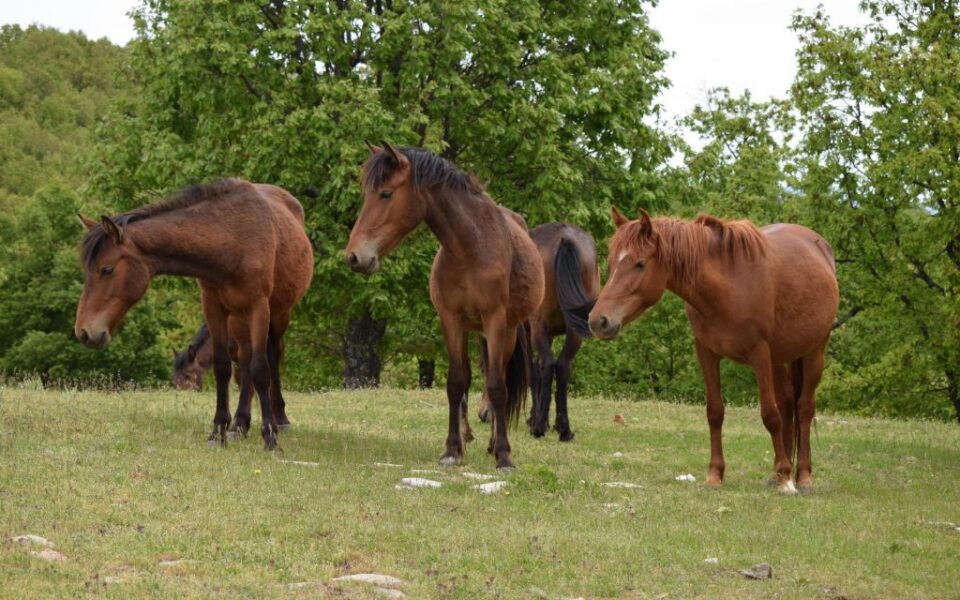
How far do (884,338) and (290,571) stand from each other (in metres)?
28.0

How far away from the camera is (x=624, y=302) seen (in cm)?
987

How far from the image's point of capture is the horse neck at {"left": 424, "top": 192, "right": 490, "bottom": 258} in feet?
35.3

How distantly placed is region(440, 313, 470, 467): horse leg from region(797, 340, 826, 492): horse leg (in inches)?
123

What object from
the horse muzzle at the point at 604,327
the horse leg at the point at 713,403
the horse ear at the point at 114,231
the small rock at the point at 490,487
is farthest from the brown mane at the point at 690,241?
the horse ear at the point at 114,231

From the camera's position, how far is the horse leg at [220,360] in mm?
11633

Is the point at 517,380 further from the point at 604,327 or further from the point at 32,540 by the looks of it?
the point at 32,540

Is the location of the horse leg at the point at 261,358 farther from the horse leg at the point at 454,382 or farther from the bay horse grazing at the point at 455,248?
the horse leg at the point at 454,382

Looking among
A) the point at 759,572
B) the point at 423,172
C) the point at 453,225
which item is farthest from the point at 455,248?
the point at 759,572

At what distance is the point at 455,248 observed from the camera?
10.8m

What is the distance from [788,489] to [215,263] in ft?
18.6

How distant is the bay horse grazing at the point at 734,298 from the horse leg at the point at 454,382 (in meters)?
1.59

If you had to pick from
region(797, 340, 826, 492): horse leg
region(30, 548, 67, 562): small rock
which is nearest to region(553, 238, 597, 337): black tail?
region(797, 340, 826, 492): horse leg

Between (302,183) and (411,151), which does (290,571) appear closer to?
(411,151)

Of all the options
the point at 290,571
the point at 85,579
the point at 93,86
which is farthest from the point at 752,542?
the point at 93,86
